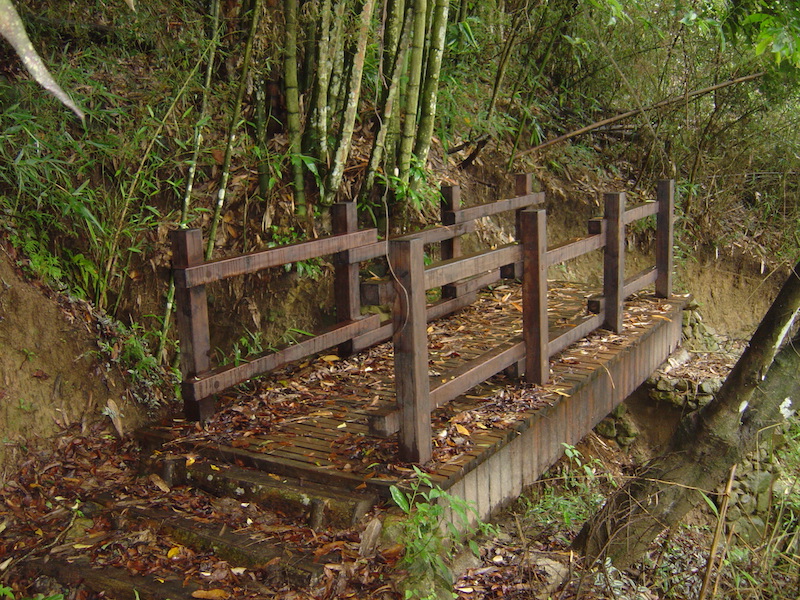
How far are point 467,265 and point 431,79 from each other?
223 cm

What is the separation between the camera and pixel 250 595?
309cm

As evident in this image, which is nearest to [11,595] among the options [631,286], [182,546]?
[182,546]

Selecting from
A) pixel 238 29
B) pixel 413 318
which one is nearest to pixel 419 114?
pixel 238 29

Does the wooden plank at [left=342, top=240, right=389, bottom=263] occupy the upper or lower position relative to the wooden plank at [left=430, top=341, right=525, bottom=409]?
upper

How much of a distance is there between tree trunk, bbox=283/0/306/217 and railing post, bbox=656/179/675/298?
10.2ft

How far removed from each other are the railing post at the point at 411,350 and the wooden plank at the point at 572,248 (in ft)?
4.58

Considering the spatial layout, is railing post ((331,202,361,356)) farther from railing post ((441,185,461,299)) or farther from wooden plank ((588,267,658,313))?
wooden plank ((588,267,658,313))

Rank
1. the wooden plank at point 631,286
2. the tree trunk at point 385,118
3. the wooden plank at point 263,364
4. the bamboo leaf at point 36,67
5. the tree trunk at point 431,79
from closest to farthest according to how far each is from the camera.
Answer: the wooden plank at point 263,364, the bamboo leaf at point 36,67, the tree trunk at point 385,118, the tree trunk at point 431,79, the wooden plank at point 631,286

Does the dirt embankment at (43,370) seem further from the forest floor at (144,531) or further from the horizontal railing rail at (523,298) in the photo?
the horizontal railing rail at (523,298)

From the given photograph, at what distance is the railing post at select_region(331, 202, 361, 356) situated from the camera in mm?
4977

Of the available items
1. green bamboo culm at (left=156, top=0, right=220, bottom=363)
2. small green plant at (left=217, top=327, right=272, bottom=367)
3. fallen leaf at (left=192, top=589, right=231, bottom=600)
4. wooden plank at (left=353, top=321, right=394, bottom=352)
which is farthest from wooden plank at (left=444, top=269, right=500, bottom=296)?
fallen leaf at (left=192, top=589, right=231, bottom=600)

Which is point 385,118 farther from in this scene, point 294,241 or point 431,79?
point 294,241

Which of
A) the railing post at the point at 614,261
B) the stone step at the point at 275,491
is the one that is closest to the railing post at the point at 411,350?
the stone step at the point at 275,491

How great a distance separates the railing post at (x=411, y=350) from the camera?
3584 mm
